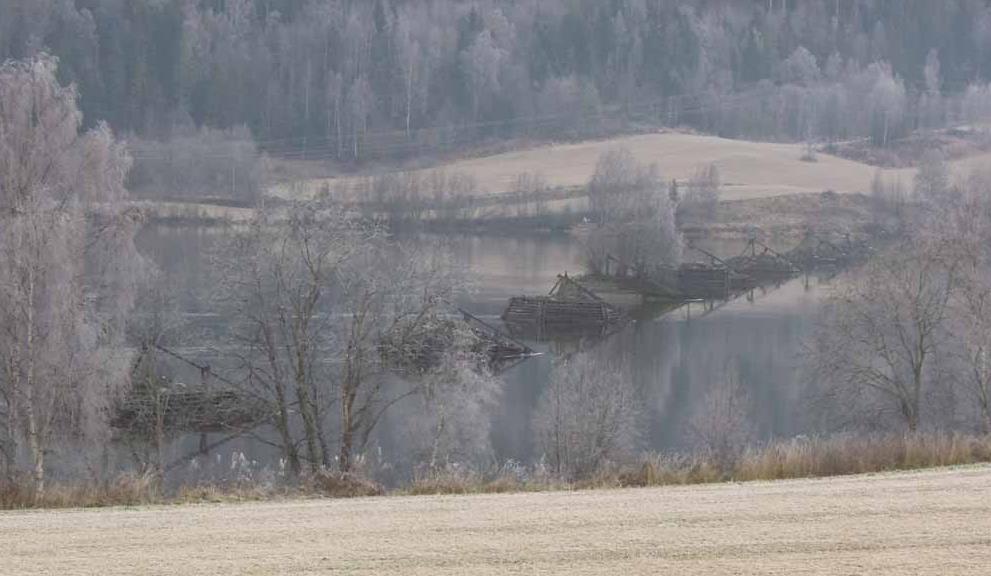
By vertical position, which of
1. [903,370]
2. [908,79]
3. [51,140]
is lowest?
[903,370]

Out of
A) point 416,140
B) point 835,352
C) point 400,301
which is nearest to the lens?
point 400,301

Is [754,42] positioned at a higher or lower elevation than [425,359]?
higher

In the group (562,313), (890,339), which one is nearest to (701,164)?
(562,313)

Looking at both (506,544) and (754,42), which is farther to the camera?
(754,42)

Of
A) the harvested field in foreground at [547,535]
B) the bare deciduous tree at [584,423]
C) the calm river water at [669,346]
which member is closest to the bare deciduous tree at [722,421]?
the calm river water at [669,346]

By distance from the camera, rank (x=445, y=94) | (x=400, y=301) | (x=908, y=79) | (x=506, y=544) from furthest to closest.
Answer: (x=908, y=79)
(x=445, y=94)
(x=400, y=301)
(x=506, y=544)

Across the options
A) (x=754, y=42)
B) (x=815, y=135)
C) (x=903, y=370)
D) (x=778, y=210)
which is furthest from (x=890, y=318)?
(x=754, y=42)

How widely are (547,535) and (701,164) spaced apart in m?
87.4

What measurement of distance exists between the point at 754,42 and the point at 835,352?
112 m

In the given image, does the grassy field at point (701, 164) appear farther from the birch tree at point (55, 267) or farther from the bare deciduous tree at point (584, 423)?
the birch tree at point (55, 267)

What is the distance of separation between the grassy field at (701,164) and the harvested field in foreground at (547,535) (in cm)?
7291

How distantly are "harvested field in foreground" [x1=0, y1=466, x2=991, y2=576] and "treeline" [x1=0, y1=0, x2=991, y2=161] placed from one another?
95677 millimetres

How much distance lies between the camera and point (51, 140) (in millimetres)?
21641

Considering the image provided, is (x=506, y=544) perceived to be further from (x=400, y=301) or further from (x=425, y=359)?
(x=425, y=359)
